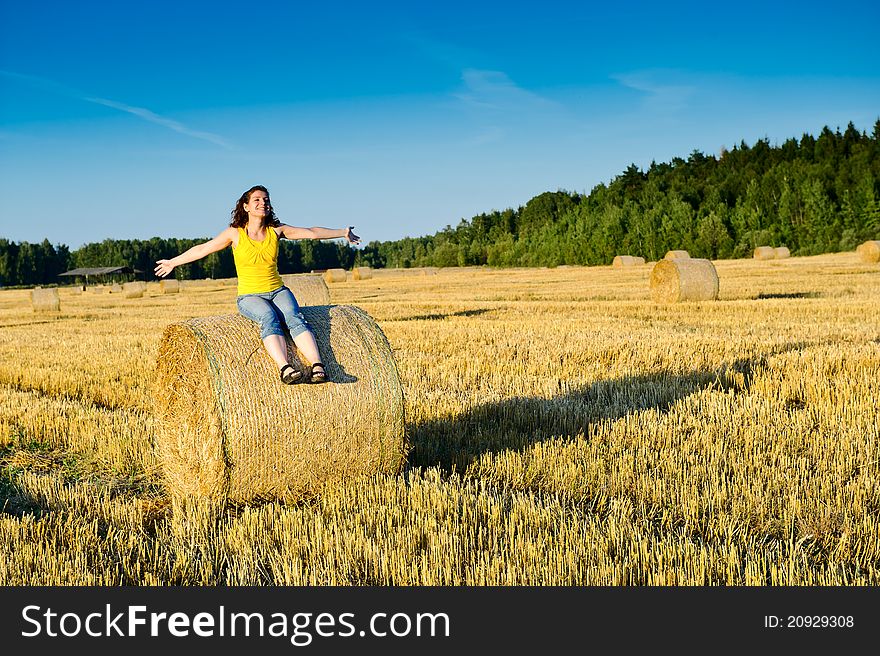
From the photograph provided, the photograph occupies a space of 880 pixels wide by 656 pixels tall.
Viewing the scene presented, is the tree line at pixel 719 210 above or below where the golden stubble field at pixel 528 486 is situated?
above

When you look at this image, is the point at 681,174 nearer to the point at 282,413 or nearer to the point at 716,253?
the point at 716,253

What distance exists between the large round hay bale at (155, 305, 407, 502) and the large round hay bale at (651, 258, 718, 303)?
16.7 m

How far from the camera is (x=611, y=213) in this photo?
85000 mm

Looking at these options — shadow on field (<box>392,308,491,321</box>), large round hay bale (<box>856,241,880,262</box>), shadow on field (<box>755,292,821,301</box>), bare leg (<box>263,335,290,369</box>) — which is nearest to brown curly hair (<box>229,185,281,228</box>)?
bare leg (<box>263,335,290,369</box>)

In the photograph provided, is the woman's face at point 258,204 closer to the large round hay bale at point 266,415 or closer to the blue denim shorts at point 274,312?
the blue denim shorts at point 274,312

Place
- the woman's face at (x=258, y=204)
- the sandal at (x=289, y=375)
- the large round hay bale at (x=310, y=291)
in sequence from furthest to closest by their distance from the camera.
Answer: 1. the large round hay bale at (x=310, y=291)
2. the woman's face at (x=258, y=204)
3. the sandal at (x=289, y=375)

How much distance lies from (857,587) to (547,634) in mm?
1331

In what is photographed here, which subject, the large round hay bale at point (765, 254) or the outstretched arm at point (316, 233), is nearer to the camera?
the outstretched arm at point (316, 233)

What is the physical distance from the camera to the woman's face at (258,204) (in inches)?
209

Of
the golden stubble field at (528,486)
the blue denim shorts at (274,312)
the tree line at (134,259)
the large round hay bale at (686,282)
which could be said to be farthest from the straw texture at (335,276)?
the tree line at (134,259)

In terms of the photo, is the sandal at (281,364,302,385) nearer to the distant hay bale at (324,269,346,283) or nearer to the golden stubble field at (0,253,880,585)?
the golden stubble field at (0,253,880,585)

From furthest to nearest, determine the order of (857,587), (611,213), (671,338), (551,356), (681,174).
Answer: (681,174), (611,213), (671,338), (551,356), (857,587)

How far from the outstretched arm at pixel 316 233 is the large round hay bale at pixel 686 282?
1646 cm

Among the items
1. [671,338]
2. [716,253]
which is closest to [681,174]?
[716,253]
